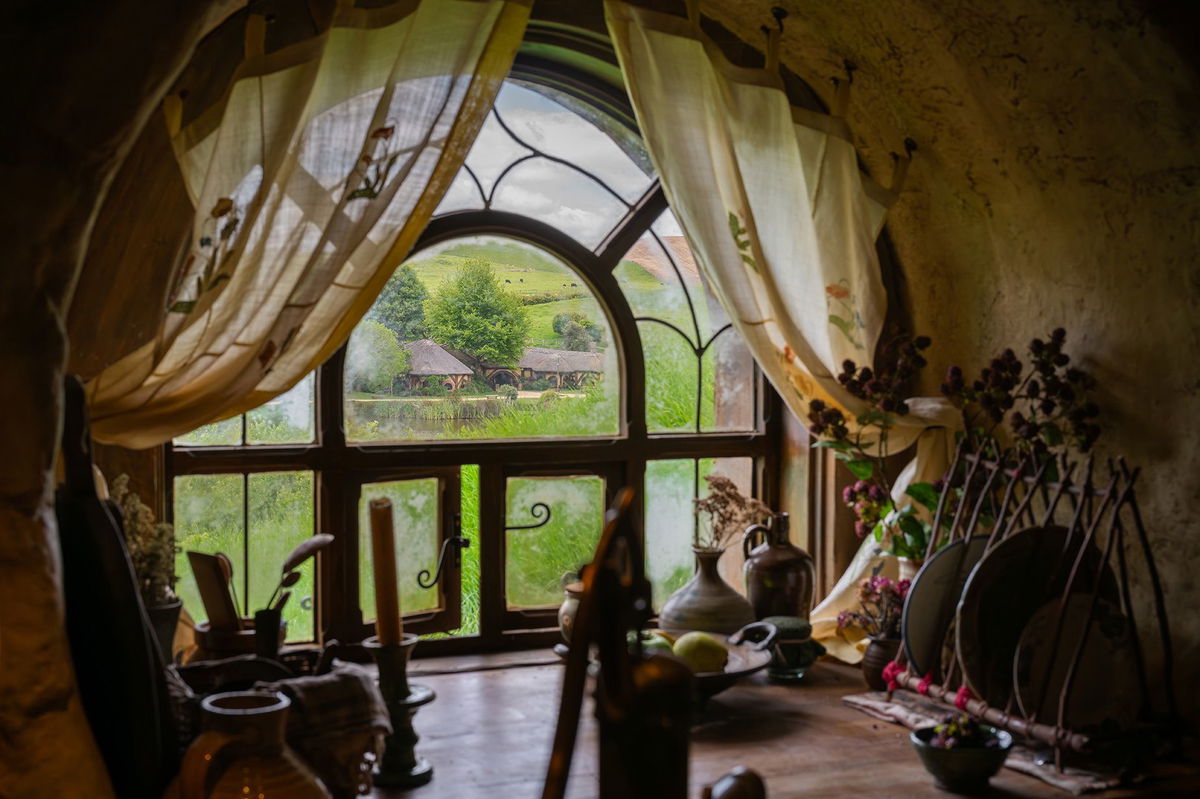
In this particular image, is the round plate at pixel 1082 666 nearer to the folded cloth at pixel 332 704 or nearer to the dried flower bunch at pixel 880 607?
the dried flower bunch at pixel 880 607

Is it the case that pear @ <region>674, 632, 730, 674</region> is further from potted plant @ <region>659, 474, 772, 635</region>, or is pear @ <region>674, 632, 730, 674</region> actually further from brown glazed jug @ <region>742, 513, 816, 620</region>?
brown glazed jug @ <region>742, 513, 816, 620</region>

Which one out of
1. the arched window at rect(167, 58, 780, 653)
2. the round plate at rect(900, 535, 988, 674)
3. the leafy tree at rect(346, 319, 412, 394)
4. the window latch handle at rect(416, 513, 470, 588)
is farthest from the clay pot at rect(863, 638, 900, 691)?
the leafy tree at rect(346, 319, 412, 394)

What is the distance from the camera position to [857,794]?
163 cm

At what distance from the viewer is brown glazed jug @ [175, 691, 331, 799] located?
1.10m

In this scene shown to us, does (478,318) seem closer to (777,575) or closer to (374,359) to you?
(374,359)

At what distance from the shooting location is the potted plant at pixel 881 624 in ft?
7.11

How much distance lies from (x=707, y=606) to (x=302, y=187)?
3.49 ft

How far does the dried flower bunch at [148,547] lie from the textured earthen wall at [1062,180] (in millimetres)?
1513

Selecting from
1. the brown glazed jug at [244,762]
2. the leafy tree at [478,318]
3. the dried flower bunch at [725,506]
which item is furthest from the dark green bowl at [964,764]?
the leafy tree at [478,318]

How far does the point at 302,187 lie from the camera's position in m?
1.84

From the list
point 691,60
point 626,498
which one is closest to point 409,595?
point 691,60

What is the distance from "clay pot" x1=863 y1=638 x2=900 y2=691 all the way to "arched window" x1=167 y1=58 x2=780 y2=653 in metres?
0.55

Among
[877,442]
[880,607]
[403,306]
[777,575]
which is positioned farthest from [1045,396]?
[403,306]

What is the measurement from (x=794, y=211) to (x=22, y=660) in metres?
1.61
